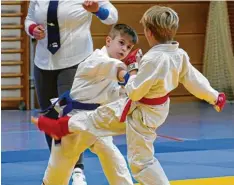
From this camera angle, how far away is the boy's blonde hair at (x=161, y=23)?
11.1 ft

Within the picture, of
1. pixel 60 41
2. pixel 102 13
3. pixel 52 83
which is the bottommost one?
pixel 52 83

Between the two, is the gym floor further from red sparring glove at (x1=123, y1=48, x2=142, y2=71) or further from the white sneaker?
red sparring glove at (x1=123, y1=48, x2=142, y2=71)

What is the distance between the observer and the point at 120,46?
12.9 ft

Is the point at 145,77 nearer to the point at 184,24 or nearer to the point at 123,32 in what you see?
the point at 123,32

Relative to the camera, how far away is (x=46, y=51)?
4.75 m

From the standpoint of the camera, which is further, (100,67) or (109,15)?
(109,15)

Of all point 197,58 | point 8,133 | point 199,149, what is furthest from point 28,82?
point 199,149

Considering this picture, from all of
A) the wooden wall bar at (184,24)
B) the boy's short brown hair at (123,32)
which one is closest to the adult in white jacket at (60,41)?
the boy's short brown hair at (123,32)

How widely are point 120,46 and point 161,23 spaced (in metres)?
0.59

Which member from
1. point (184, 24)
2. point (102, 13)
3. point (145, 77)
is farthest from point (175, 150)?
point (184, 24)

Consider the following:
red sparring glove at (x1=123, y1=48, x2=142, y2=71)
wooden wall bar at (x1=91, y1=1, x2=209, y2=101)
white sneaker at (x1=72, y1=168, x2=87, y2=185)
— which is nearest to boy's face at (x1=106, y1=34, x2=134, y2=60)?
red sparring glove at (x1=123, y1=48, x2=142, y2=71)

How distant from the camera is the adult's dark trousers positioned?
461 cm

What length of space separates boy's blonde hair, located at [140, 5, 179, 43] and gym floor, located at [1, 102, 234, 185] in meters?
1.55

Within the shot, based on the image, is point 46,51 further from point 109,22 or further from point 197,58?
point 197,58
